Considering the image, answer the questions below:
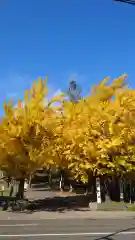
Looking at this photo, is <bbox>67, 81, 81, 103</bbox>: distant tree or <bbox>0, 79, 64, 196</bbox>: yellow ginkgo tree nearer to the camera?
<bbox>0, 79, 64, 196</bbox>: yellow ginkgo tree

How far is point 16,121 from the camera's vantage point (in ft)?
99.4

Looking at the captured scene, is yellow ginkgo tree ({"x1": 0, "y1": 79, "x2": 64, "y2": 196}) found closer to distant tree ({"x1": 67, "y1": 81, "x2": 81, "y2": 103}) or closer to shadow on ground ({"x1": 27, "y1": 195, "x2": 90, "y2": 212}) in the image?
shadow on ground ({"x1": 27, "y1": 195, "x2": 90, "y2": 212})

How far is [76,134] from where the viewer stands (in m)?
31.8

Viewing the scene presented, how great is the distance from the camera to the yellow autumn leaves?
97.1ft

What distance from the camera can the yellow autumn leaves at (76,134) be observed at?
29594 mm

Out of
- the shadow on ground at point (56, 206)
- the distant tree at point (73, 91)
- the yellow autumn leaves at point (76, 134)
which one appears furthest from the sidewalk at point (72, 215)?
the distant tree at point (73, 91)

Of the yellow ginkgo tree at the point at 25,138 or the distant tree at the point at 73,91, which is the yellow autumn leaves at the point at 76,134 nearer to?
the yellow ginkgo tree at the point at 25,138

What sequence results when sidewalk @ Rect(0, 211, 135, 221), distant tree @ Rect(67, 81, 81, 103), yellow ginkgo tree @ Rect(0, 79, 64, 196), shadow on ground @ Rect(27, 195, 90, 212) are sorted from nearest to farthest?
sidewalk @ Rect(0, 211, 135, 221), shadow on ground @ Rect(27, 195, 90, 212), yellow ginkgo tree @ Rect(0, 79, 64, 196), distant tree @ Rect(67, 81, 81, 103)

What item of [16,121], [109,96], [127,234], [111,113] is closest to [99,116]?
[111,113]

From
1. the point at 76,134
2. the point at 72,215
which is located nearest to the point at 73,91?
the point at 76,134

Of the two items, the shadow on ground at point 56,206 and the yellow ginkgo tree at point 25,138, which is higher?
the yellow ginkgo tree at point 25,138

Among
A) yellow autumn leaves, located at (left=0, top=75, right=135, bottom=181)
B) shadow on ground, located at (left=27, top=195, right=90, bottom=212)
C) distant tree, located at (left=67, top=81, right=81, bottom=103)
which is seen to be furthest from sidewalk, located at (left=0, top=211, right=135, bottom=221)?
distant tree, located at (left=67, top=81, right=81, bottom=103)

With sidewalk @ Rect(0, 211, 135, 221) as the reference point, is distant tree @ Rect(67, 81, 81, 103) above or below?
above

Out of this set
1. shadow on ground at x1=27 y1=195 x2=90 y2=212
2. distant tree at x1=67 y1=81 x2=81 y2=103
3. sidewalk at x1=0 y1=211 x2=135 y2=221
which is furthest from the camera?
distant tree at x1=67 y1=81 x2=81 y2=103
